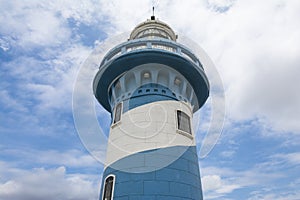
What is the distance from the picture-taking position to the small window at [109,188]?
9711 mm

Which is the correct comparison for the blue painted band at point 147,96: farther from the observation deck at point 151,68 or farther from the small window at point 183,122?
the small window at point 183,122

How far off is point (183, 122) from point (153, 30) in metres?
6.64

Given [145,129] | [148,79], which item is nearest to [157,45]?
[148,79]

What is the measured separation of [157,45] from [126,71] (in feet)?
6.72

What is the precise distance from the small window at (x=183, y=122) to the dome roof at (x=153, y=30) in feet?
18.7

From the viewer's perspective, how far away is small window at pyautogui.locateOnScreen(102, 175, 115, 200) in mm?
9711

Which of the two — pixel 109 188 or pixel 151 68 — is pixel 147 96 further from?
pixel 109 188

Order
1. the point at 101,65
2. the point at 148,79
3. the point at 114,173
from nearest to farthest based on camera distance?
1. the point at 114,173
2. the point at 148,79
3. the point at 101,65

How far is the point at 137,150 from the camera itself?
33.4ft

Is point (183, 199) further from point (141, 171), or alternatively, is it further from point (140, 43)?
point (140, 43)

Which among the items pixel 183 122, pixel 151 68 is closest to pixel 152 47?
pixel 151 68

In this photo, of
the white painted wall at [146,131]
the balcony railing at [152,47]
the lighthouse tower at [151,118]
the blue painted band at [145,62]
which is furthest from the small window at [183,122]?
the balcony railing at [152,47]

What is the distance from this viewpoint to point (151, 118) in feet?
36.1

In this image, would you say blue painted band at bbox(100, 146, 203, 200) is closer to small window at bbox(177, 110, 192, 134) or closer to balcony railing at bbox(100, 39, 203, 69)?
small window at bbox(177, 110, 192, 134)
